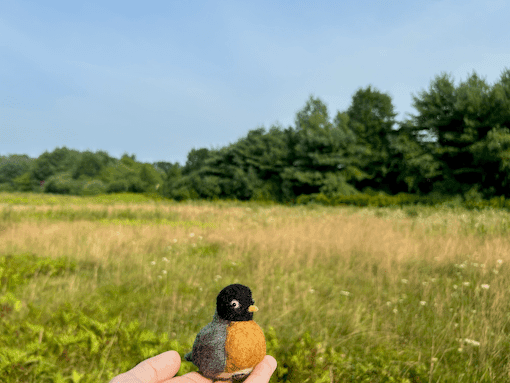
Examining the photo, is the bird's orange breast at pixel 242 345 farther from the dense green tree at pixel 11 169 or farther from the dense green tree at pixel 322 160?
the dense green tree at pixel 11 169

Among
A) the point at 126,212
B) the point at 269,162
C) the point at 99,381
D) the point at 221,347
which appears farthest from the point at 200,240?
the point at 269,162

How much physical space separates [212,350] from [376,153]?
28.3 m

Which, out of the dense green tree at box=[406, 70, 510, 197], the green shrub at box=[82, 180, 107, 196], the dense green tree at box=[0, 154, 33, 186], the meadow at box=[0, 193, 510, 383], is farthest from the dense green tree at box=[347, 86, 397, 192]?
the dense green tree at box=[0, 154, 33, 186]

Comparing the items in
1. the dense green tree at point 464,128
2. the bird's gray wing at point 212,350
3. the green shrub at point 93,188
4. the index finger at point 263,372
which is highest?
the dense green tree at point 464,128

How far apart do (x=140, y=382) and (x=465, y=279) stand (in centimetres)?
496

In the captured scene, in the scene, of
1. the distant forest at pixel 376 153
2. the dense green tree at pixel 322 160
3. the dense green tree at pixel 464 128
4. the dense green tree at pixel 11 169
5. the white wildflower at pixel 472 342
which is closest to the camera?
the white wildflower at pixel 472 342

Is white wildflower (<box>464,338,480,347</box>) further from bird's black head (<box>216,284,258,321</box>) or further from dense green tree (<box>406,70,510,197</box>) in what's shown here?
dense green tree (<box>406,70,510,197</box>)

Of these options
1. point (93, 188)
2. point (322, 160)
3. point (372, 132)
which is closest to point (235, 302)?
point (322, 160)

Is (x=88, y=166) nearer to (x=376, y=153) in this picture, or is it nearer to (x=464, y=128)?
(x=376, y=153)

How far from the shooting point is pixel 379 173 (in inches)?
1086

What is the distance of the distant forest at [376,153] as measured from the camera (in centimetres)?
2036

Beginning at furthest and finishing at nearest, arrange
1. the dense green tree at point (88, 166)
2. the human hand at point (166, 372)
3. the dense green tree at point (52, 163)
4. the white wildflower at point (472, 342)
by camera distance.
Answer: the dense green tree at point (52, 163), the dense green tree at point (88, 166), the white wildflower at point (472, 342), the human hand at point (166, 372)

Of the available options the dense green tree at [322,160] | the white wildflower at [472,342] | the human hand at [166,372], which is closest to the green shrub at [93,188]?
the dense green tree at [322,160]

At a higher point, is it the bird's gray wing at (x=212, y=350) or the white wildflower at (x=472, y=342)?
the bird's gray wing at (x=212, y=350)
